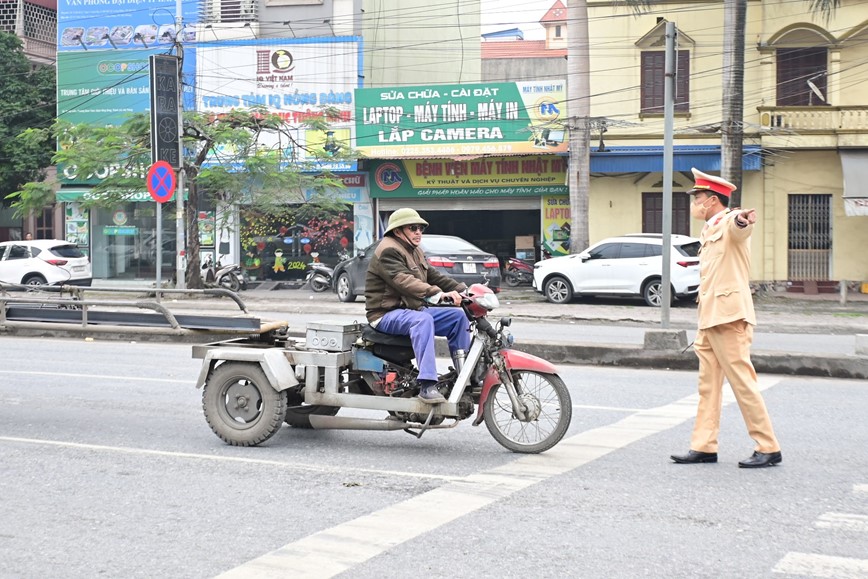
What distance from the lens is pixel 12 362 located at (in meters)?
12.8

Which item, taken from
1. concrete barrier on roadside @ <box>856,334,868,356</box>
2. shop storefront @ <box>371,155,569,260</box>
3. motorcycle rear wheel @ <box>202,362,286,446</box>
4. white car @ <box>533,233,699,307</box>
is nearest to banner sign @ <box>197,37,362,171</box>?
shop storefront @ <box>371,155,569,260</box>

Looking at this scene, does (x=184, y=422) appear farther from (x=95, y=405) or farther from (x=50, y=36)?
(x=50, y=36)

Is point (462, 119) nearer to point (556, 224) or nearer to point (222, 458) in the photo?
point (556, 224)

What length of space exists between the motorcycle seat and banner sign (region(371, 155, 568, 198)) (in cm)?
2234

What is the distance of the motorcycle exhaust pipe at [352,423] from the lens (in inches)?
288

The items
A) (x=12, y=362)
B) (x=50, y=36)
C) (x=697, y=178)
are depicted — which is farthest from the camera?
(x=50, y=36)

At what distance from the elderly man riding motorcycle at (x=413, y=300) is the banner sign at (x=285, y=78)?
905 inches

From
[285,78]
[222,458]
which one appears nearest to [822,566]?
[222,458]

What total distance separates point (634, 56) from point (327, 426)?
73.4 feet

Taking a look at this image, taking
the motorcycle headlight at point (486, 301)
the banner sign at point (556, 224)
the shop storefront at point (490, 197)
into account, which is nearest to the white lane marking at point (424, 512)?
the motorcycle headlight at point (486, 301)

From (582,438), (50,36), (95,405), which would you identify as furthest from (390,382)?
(50,36)

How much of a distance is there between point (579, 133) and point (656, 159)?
2777mm

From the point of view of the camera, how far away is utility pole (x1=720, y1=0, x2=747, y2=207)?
23812mm

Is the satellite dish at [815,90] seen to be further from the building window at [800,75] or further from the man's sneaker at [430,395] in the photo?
the man's sneaker at [430,395]
